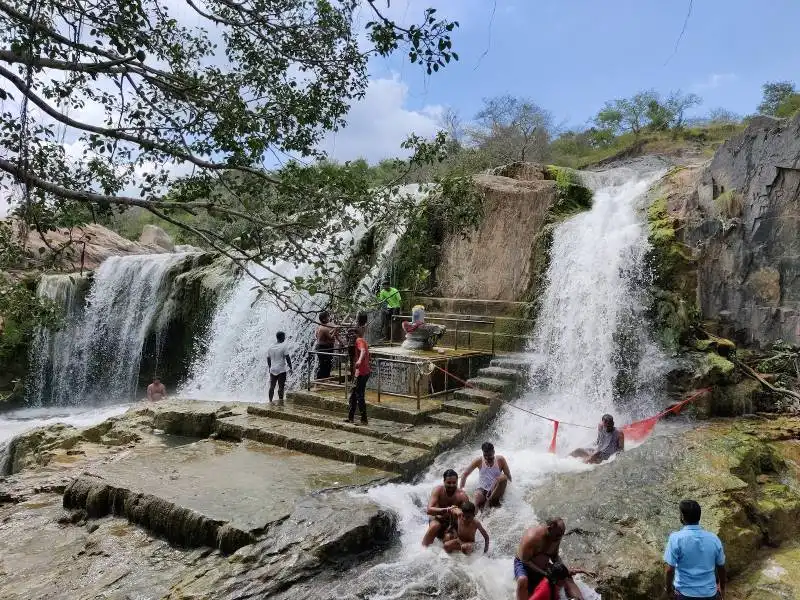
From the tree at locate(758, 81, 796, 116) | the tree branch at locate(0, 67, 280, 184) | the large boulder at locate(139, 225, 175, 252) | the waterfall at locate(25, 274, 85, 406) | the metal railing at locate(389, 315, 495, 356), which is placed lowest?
the waterfall at locate(25, 274, 85, 406)

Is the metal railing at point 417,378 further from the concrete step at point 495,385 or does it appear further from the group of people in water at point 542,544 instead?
the group of people in water at point 542,544

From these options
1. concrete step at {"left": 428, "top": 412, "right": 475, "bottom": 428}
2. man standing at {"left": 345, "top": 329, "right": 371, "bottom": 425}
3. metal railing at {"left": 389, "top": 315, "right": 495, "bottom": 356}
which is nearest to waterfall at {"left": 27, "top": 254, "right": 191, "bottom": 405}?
metal railing at {"left": 389, "top": 315, "right": 495, "bottom": 356}

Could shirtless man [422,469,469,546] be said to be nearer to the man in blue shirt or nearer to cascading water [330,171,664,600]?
cascading water [330,171,664,600]

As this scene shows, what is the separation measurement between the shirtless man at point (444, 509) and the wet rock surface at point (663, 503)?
112cm

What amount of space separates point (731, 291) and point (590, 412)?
418cm

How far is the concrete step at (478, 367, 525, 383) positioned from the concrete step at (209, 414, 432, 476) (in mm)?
2814

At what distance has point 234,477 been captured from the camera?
23.3 feet

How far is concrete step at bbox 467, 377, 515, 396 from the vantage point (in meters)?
9.72

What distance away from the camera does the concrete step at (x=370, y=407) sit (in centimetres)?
885

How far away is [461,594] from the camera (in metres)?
5.00

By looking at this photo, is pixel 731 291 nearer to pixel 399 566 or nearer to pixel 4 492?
pixel 399 566

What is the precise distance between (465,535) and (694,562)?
2.12m

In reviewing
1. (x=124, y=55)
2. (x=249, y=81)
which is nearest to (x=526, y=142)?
(x=249, y=81)

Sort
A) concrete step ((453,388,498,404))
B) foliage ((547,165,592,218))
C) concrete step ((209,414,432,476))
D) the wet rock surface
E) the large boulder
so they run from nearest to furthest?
the wet rock surface
concrete step ((209,414,432,476))
concrete step ((453,388,498,404))
foliage ((547,165,592,218))
the large boulder
